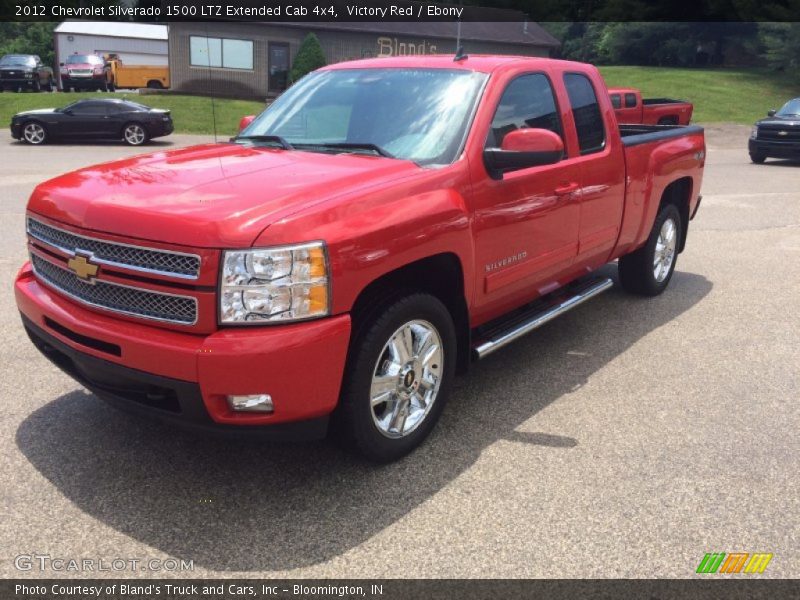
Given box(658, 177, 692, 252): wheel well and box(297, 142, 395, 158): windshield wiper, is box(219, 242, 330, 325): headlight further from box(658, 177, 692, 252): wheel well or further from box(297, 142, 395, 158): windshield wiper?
box(658, 177, 692, 252): wheel well

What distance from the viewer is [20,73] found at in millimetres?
36062

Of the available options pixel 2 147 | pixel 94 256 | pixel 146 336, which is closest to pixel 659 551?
pixel 146 336

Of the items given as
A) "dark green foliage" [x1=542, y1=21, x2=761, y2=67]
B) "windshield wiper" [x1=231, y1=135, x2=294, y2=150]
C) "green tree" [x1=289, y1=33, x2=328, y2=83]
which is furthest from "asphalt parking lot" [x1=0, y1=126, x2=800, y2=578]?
"dark green foliage" [x1=542, y1=21, x2=761, y2=67]

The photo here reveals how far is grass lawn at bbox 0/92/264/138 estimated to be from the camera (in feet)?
89.1

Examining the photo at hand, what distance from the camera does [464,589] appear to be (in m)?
2.80

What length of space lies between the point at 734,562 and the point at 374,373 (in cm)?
168

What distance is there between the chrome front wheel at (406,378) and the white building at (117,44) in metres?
42.0

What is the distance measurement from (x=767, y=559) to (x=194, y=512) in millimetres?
2386

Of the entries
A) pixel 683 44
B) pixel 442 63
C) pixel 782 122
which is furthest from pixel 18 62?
pixel 683 44

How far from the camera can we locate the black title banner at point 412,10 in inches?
1347

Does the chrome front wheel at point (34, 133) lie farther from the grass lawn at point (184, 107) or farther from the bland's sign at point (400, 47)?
the bland's sign at point (400, 47)

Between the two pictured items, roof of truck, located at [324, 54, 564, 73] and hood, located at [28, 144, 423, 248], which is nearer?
hood, located at [28, 144, 423, 248]

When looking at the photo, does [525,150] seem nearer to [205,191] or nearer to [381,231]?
[381,231]

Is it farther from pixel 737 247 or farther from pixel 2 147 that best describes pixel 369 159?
pixel 2 147
